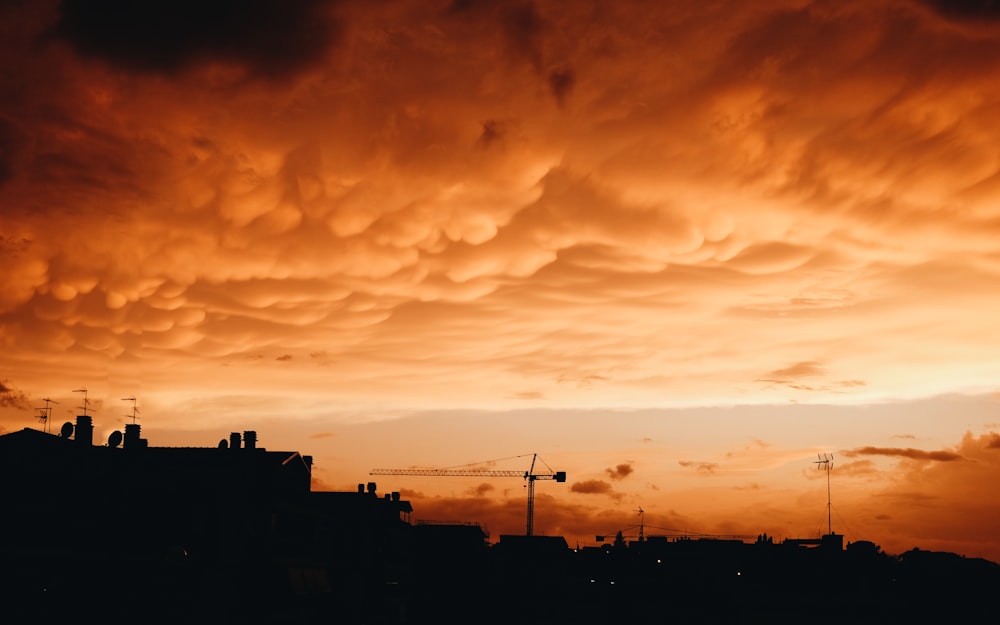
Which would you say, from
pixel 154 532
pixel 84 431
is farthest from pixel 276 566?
pixel 84 431

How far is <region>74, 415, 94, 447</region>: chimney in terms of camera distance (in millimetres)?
63031

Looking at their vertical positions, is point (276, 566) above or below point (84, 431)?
below

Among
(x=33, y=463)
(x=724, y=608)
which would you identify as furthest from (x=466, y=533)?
(x=33, y=463)

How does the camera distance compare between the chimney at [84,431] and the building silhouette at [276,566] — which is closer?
the building silhouette at [276,566]

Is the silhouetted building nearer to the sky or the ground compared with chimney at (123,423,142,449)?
nearer to the ground

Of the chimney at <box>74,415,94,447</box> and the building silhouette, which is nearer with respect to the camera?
the building silhouette

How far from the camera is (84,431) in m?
63.6

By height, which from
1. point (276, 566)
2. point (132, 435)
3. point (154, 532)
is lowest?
point (276, 566)

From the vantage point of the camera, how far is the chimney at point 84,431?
63031 mm

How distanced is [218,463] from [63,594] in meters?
14.6

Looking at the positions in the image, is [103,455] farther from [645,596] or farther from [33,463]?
[645,596]

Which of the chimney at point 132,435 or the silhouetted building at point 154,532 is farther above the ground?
the chimney at point 132,435

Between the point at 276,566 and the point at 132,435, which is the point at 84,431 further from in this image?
the point at 276,566

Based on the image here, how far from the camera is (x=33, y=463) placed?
57812mm
